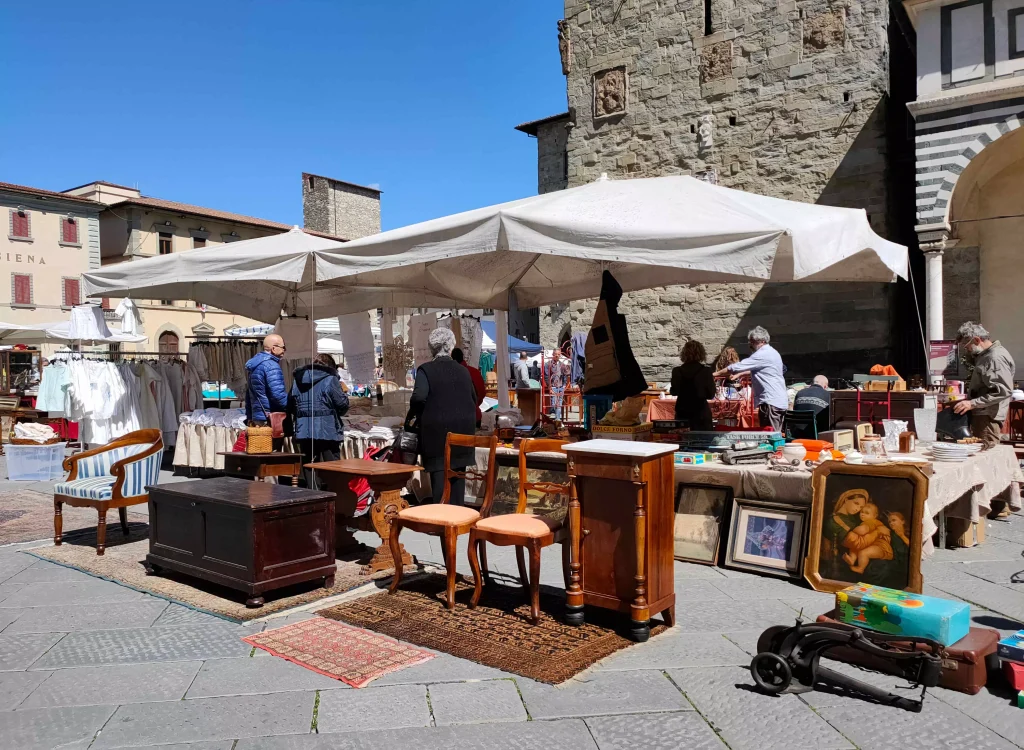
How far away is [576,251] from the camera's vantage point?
4836mm

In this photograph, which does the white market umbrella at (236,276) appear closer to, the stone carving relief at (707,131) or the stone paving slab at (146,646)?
the stone paving slab at (146,646)

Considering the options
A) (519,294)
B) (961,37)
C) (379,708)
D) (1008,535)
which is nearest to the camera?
(379,708)

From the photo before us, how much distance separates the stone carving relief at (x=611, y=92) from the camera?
15414 mm

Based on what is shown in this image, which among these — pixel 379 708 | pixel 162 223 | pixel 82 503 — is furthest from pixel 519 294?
pixel 162 223

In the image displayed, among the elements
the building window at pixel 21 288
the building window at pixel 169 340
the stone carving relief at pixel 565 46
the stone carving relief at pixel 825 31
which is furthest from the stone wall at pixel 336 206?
the stone carving relief at pixel 825 31

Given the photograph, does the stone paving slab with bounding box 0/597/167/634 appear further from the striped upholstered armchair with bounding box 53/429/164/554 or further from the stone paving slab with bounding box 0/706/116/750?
the striped upholstered armchair with bounding box 53/429/164/554

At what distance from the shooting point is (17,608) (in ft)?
14.1

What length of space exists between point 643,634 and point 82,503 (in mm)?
4335

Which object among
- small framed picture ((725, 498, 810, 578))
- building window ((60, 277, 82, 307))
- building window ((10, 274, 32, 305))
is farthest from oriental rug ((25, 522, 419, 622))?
building window ((60, 277, 82, 307))

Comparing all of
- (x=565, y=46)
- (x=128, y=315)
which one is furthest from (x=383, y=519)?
(x=565, y=46)

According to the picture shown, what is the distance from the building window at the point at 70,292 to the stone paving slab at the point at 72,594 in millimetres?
31959

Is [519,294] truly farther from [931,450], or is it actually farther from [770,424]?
[931,450]

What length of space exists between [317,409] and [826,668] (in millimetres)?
4623

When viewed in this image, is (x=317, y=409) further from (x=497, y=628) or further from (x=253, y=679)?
(x=253, y=679)
